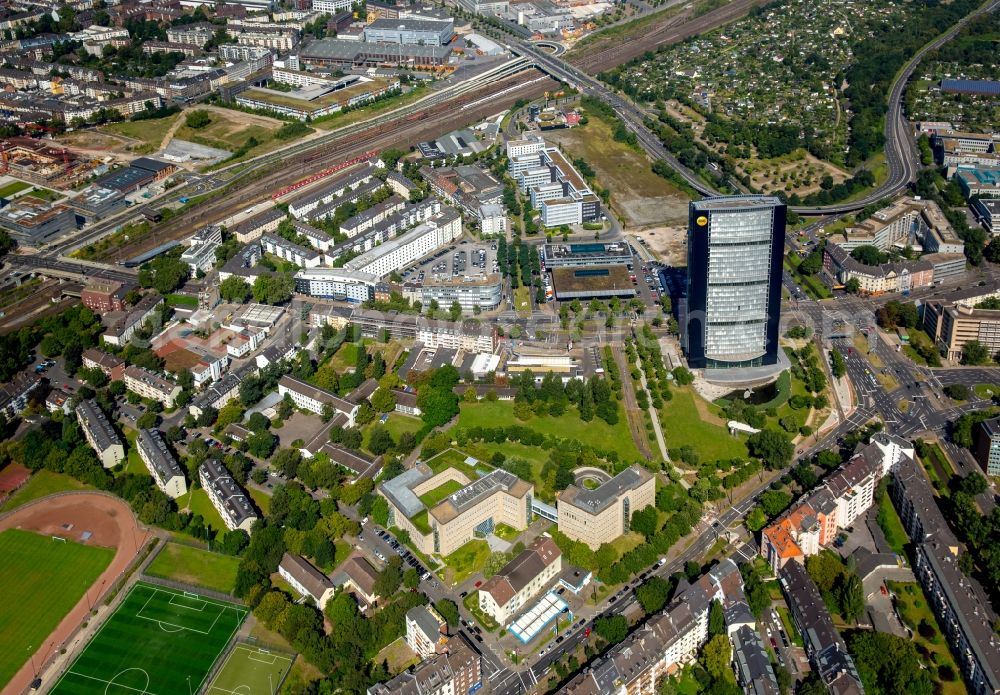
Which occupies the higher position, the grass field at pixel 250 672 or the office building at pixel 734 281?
the office building at pixel 734 281

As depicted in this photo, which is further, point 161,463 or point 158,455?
point 158,455

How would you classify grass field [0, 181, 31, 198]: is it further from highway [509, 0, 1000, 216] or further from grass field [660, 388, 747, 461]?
grass field [660, 388, 747, 461]

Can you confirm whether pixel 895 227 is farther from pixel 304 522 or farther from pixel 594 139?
pixel 304 522

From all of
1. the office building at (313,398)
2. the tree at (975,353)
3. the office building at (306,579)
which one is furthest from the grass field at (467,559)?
the tree at (975,353)

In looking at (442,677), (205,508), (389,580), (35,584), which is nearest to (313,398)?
(205,508)

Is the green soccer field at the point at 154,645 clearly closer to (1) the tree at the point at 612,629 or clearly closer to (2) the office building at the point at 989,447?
(1) the tree at the point at 612,629

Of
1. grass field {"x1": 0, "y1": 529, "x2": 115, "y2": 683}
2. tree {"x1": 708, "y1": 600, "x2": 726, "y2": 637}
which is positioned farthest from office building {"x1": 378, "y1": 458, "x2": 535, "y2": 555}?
grass field {"x1": 0, "y1": 529, "x2": 115, "y2": 683}

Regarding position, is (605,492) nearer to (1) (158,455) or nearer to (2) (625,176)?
(1) (158,455)
